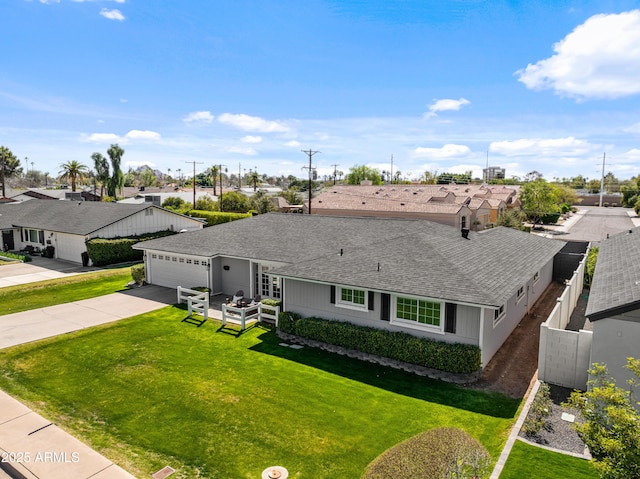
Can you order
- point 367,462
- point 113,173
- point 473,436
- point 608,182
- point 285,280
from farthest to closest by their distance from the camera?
point 608,182 → point 113,173 → point 285,280 → point 473,436 → point 367,462

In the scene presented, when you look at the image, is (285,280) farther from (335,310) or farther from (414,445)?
(414,445)

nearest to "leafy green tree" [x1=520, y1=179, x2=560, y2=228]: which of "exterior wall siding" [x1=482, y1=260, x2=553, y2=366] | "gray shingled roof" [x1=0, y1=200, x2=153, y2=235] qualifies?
"exterior wall siding" [x1=482, y1=260, x2=553, y2=366]

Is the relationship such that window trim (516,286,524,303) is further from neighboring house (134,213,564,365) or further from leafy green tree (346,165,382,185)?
leafy green tree (346,165,382,185)

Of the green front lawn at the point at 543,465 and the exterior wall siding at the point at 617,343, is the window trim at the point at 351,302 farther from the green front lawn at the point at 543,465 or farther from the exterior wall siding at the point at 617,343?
the exterior wall siding at the point at 617,343

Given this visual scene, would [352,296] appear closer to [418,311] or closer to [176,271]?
[418,311]

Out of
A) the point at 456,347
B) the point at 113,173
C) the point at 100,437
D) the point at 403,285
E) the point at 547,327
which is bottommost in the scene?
the point at 100,437

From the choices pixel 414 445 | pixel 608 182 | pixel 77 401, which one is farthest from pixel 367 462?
pixel 608 182

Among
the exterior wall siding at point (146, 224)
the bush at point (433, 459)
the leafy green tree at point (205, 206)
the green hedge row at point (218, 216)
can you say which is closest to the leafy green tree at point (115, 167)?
the leafy green tree at point (205, 206)

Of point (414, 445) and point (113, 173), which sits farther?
point (113, 173)
